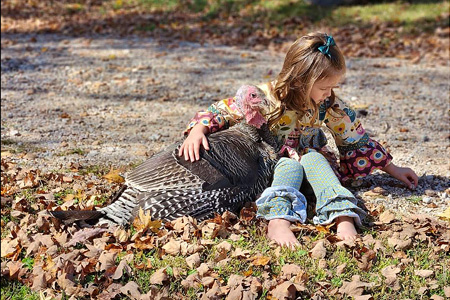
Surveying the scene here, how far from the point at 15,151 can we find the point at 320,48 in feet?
10.5

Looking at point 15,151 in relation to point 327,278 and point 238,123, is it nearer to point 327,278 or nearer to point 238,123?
point 238,123

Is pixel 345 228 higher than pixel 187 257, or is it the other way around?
pixel 345 228

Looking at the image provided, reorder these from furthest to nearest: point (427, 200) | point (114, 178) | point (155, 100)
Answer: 1. point (155, 100)
2. point (114, 178)
3. point (427, 200)

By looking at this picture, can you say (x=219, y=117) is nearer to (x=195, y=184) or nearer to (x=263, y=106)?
(x=263, y=106)

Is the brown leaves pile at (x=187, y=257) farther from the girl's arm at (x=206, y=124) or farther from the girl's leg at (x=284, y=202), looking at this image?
the girl's arm at (x=206, y=124)

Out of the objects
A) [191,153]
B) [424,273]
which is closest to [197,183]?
[191,153]

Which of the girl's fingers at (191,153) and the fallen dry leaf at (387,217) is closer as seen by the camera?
the girl's fingers at (191,153)

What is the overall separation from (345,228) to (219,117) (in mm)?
1208

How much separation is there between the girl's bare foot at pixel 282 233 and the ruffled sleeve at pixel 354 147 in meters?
0.96

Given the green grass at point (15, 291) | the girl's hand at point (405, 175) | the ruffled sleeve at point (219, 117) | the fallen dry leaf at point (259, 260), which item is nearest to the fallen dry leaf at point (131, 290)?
the green grass at point (15, 291)

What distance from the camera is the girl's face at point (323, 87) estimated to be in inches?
151

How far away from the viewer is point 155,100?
716cm

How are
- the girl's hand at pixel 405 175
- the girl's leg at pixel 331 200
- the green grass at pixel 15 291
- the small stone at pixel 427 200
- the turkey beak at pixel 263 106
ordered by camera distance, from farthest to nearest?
the girl's hand at pixel 405 175 < the small stone at pixel 427 200 < the turkey beak at pixel 263 106 < the girl's leg at pixel 331 200 < the green grass at pixel 15 291

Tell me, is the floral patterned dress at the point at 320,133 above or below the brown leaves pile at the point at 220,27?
above
